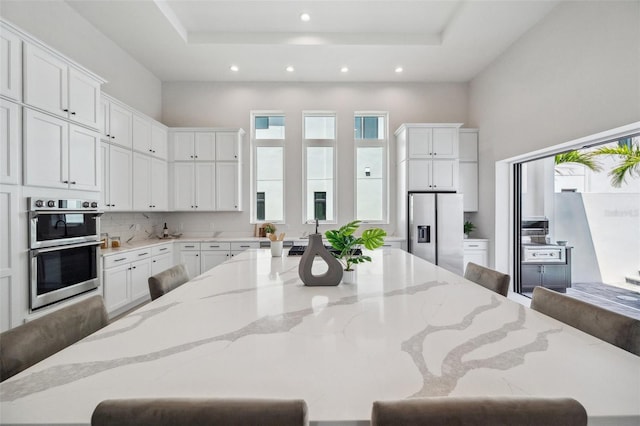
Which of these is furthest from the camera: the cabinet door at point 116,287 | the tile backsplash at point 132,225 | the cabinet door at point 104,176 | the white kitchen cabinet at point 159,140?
the white kitchen cabinet at point 159,140

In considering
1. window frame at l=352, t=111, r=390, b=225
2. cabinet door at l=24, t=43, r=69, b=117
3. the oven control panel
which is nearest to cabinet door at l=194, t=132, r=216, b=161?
the oven control panel

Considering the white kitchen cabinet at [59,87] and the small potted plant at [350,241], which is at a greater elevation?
the white kitchen cabinet at [59,87]

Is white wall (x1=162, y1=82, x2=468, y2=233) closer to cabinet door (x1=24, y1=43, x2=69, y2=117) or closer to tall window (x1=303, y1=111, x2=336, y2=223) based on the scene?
tall window (x1=303, y1=111, x2=336, y2=223)

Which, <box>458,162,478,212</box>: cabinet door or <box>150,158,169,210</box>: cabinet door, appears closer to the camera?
<box>150,158,169,210</box>: cabinet door

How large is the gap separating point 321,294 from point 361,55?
3.89m

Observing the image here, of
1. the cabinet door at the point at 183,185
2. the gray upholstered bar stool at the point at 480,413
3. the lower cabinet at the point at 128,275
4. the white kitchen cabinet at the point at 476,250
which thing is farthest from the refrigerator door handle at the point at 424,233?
the gray upholstered bar stool at the point at 480,413

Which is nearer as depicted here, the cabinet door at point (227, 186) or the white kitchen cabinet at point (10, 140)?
the white kitchen cabinet at point (10, 140)

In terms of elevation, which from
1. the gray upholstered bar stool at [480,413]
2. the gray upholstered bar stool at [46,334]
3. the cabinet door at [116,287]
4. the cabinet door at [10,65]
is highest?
the cabinet door at [10,65]

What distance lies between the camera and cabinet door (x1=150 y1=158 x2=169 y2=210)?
4262mm

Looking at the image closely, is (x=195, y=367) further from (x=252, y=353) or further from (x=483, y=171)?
(x=483, y=171)

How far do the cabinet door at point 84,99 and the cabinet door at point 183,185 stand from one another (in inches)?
71.0

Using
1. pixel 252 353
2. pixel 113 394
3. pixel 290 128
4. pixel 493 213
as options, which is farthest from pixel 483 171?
→ pixel 113 394

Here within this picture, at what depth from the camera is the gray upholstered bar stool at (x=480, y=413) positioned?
517 millimetres

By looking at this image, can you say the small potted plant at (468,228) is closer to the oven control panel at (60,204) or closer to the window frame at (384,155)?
the window frame at (384,155)
